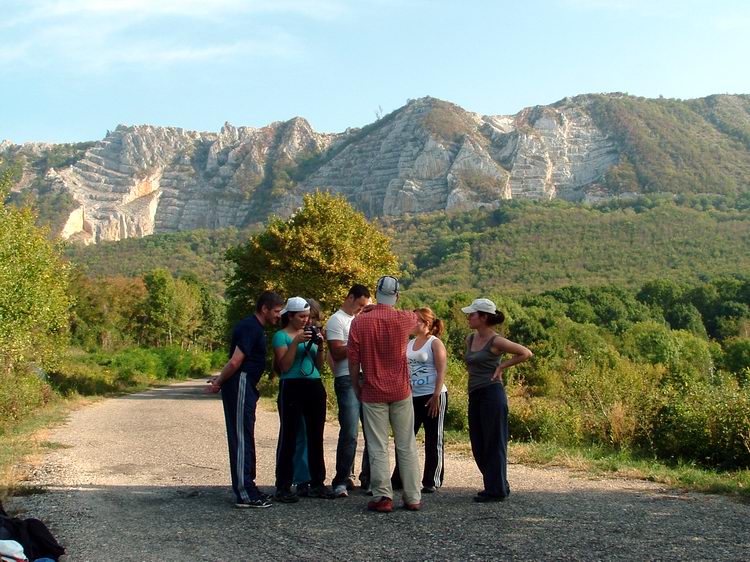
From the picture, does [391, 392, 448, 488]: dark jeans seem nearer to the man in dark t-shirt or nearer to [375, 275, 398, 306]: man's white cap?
[375, 275, 398, 306]: man's white cap

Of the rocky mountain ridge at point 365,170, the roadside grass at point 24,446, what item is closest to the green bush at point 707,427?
the roadside grass at point 24,446

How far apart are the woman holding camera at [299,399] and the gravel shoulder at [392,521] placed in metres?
0.31

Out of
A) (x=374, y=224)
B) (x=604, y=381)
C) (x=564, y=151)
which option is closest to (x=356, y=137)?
(x=564, y=151)

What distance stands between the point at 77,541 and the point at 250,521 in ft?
4.19

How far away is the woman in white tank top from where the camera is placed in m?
7.11

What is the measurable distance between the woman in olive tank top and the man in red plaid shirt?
77 cm

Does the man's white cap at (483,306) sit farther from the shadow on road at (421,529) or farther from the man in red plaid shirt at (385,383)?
the shadow on road at (421,529)

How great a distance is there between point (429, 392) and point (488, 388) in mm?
639

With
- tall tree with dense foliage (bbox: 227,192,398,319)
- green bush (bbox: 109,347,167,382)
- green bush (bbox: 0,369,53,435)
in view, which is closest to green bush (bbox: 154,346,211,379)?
green bush (bbox: 109,347,167,382)

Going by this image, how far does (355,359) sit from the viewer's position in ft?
20.8

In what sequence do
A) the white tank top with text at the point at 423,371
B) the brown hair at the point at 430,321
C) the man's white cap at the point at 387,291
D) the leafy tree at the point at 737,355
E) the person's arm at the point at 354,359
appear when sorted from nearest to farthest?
the person's arm at the point at 354,359
the man's white cap at the point at 387,291
the white tank top with text at the point at 423,371
the brown hair at the point at 430,321
the leafy tree at the point at 737,355

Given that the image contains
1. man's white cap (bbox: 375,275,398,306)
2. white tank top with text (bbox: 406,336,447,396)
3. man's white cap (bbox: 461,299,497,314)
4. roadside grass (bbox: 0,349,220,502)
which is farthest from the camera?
roadside grass (bbox: 0,349,220,502)

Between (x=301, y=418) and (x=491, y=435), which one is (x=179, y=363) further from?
(x=491, y=435)

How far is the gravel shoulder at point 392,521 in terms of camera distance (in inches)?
194
